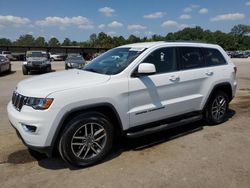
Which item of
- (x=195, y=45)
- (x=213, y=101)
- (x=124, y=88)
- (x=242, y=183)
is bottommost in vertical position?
(x=242, y=183)

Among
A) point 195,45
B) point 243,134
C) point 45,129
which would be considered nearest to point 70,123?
point 45,129

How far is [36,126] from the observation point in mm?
4012

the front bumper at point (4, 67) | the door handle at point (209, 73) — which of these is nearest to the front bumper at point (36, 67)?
the front bumper at point (4, 67)

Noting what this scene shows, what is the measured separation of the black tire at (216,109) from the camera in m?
6.22

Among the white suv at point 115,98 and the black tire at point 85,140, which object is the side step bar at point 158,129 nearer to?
the white suv at point 115,98

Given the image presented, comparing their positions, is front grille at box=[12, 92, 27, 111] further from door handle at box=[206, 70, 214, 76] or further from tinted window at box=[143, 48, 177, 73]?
door handle at box=[206, 70, 214, 76]

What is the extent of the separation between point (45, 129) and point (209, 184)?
2254 mm

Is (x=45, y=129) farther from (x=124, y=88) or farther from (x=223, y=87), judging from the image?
(x=223, y=87)

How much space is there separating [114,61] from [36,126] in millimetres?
1862

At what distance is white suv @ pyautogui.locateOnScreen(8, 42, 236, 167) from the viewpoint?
13.4 feet

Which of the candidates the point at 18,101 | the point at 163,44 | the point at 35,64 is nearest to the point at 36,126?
the point at 18,101

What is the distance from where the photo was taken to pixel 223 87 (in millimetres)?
6410

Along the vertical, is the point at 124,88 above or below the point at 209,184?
above

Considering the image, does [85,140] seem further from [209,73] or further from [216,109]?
[216,109]
